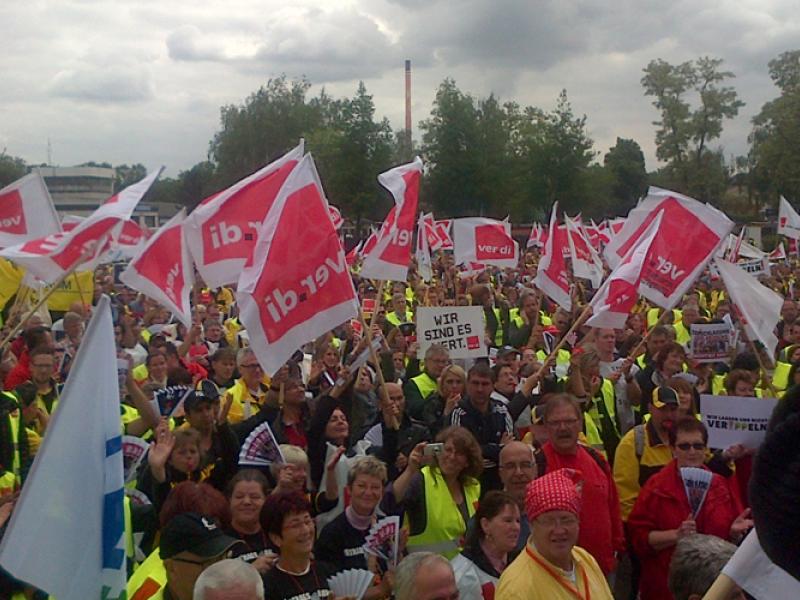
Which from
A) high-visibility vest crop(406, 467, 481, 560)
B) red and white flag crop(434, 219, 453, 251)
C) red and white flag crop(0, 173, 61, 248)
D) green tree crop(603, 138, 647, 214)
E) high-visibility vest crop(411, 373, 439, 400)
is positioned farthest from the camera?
green tree crop(603, 138, 647, 214)

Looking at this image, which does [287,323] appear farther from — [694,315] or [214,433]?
[694,315]

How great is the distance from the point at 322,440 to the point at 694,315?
24.4ft

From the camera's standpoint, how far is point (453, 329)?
908 centimetres

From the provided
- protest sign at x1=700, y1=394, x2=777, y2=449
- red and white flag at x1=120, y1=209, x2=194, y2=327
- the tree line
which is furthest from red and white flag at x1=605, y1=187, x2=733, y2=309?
the tree line

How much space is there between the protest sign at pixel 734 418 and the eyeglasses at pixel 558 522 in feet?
6.30

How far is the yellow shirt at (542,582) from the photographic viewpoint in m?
3.61

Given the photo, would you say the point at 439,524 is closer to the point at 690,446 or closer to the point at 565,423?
the point at 565,423

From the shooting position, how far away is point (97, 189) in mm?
68125

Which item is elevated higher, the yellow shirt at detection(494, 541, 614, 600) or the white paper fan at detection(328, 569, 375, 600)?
the yellow shirt at detection(494, 541, 614, 600)

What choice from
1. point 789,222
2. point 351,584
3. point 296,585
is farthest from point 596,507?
point 789,222

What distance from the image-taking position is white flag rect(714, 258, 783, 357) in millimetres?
7918

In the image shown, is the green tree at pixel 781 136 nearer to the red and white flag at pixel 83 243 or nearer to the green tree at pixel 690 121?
the green tree at pixel 690 121

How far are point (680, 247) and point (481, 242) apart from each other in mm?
7374

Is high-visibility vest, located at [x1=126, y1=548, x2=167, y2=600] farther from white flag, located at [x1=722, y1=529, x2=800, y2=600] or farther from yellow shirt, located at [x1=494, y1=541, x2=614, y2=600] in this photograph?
white flag, located at [x1=722, y1=529, x2=800, y2=600]
